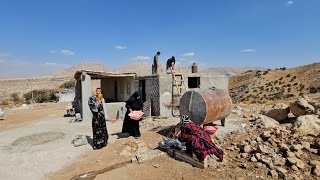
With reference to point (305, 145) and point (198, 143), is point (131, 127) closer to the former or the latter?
point (198, 143)

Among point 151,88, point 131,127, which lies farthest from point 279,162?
point 151,88

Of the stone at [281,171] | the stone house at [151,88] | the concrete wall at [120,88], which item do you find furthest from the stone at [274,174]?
the concrete wall at [120,88]

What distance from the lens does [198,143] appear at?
221 inches

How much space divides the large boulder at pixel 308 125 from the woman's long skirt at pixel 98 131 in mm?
6165

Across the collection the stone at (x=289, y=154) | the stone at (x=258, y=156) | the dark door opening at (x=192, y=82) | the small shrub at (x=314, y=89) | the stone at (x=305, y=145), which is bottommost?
the stone at (x=258, y=156)

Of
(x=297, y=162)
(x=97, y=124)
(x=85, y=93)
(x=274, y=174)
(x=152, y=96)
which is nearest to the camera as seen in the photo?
(x=274, y=174)

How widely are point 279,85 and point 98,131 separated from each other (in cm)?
3506

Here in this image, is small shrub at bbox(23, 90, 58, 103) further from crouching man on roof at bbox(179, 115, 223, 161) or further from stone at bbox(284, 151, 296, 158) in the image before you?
stone at bbox(284, 151, 296, 158)

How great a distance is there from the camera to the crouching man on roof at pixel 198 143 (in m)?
5.52

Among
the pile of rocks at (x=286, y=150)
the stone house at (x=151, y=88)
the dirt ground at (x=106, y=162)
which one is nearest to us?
the pile of rocks at (x=286, y=150)

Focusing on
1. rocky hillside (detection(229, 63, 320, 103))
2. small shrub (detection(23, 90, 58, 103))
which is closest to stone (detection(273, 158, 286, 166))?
rocky hillside (detection(229, 63, 320, 103))

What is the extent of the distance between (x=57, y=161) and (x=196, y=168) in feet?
12.1

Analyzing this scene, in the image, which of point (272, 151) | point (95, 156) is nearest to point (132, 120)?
point (95, 156)

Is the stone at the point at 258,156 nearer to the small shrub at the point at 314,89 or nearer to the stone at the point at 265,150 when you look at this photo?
the stone at the point at 265,150
